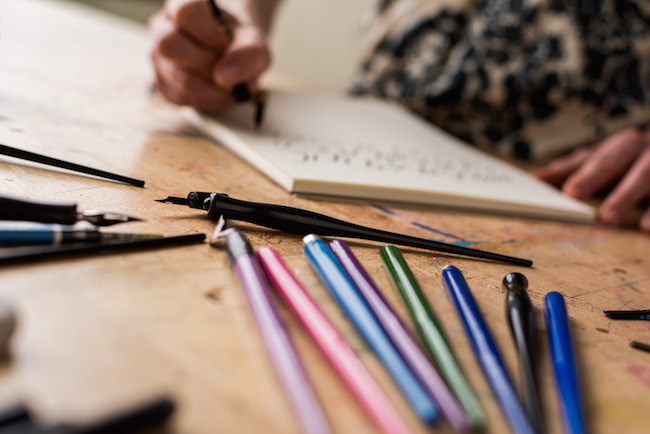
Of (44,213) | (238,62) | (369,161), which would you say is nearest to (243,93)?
(238,62)

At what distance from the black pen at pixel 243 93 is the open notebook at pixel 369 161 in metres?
0.02

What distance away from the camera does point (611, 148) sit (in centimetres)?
86

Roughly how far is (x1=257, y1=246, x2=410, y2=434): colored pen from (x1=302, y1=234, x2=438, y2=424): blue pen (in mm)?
11

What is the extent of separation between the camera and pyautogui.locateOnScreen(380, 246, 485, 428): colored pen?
0.83 feet

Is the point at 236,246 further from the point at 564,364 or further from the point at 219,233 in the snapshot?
the point at 564,364

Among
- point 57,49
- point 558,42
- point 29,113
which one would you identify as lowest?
point 29,113

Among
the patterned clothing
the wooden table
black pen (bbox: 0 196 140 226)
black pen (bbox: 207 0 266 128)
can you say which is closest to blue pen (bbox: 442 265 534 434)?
the wooden table

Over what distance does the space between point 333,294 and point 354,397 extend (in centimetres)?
9

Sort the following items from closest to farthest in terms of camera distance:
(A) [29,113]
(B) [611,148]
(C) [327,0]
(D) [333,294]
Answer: (D) [333,294] < (A) [29,113] < (B) [611,148] < (C) [327,0]

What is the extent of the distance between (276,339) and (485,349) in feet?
0.41

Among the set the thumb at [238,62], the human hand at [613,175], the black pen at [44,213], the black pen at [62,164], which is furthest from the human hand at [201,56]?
the human hand at [613,175]

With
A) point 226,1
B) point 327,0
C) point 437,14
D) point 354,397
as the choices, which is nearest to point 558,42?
point 437,14

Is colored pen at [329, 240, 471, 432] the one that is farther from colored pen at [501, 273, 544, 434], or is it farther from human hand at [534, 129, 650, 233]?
human hand at [534, 129, 650, 233]

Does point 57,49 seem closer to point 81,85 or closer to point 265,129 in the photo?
point 81,85
